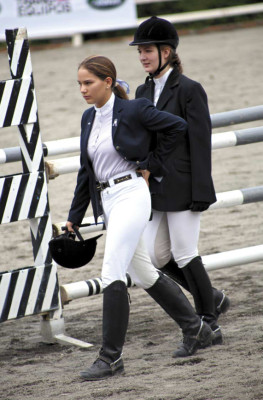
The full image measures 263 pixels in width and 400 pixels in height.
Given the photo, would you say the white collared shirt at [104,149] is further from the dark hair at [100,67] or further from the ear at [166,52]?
the ear at [166,52]

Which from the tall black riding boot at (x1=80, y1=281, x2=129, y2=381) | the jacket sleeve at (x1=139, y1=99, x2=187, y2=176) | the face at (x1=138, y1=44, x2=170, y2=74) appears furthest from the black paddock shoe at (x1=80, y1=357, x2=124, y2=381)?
the face at (x1=138, y1=44, x2=170, y2=74)

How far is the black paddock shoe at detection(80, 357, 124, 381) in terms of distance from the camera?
4020mm

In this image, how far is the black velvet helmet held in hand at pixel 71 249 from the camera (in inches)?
166

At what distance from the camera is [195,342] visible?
4.31m

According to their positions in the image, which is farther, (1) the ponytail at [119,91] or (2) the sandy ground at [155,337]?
(1) the ponytail at [119,91]

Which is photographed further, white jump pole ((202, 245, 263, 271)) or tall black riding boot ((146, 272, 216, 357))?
white jump pole ((202, 245, 263, 271))

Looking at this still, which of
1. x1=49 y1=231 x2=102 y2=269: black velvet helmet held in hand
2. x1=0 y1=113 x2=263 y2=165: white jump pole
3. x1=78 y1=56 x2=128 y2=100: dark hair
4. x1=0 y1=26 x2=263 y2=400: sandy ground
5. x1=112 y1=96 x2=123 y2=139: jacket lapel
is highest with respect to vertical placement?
x1=78 y1=56 x2=128 y2=100: dark hair

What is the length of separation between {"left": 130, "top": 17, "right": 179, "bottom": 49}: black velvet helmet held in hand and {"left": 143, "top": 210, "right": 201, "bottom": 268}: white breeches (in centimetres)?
88

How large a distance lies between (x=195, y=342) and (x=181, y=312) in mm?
175

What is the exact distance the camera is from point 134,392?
12.4ft

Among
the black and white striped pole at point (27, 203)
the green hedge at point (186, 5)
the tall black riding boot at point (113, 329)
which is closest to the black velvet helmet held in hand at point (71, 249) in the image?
the tall black riding boot at point (113, 329)

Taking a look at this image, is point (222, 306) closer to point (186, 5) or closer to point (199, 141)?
point (199, 141)

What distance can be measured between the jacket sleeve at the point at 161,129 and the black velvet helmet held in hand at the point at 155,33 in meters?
0.43

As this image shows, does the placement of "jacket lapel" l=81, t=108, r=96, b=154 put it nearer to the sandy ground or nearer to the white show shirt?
the white show shirt
